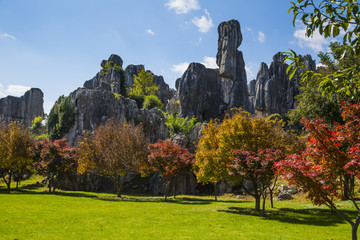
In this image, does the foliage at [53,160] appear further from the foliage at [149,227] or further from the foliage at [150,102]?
the foliage at [150,102]

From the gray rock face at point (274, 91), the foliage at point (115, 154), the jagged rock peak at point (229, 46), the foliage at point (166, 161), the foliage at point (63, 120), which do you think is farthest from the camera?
the gray rock face at point (274, 91)

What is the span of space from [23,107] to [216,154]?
3869 inches

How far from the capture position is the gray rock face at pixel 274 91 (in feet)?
262

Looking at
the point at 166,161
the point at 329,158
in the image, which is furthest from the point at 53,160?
the point at 329,158

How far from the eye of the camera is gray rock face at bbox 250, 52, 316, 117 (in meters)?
79.9

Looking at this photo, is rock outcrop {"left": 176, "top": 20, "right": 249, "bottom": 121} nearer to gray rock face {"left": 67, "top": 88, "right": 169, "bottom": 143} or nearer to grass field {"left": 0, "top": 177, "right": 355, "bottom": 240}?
gray rock face {"left": 67, "top": 88, "right": 169, "bottom": 143}

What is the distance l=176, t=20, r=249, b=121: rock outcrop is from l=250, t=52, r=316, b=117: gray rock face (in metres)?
9.42

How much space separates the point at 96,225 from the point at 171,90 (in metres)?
107

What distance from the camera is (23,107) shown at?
9681 centimetres

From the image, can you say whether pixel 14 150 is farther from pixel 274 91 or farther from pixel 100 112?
pixel 274 91

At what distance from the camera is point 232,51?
2911 inches

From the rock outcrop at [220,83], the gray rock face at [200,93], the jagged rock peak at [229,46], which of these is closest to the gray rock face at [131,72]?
the rock outcrop at [220,83]

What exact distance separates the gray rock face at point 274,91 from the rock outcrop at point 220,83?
30.9 ft

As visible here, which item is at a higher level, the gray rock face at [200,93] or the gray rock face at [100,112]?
the gray rock face at [200,93]
